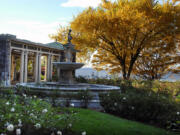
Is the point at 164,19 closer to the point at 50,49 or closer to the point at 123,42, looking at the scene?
the point at 123,42

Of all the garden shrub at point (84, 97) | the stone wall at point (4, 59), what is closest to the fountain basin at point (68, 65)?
the garden shrub at point (84, 97)

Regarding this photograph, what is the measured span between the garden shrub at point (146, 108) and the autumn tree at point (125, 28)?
952 centimetres

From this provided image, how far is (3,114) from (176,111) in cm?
451

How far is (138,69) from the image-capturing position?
19359 millimetres

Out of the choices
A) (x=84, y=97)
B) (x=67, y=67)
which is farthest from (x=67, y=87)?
(x=84, y=97)

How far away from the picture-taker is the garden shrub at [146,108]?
5.69 meters

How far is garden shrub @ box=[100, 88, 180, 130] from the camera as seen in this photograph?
5.69 m

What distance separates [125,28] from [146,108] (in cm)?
1048

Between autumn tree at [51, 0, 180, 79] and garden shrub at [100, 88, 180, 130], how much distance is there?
9.52m

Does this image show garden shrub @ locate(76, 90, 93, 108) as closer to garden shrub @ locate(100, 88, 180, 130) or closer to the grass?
garden shrub @ locate(100, 88, 180, 130)

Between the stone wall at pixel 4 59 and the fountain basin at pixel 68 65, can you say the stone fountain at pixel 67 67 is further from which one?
the stone wall at pixel 4 59

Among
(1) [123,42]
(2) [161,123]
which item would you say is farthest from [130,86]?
(2) [161,123]

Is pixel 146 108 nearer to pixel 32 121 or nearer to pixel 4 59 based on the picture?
pixel 32 121

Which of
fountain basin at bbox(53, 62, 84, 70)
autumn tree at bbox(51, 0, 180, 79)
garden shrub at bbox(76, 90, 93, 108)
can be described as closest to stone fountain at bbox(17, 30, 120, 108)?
fountain basin at bbox(53, 62, 84, 70)
